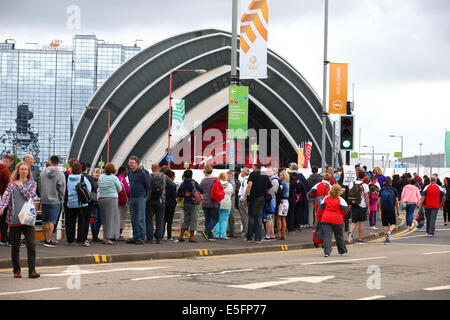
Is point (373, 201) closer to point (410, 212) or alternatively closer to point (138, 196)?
point (410, 212)

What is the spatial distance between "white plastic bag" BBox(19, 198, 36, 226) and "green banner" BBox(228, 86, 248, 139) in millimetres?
10145

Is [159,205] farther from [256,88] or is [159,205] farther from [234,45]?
[256,88]

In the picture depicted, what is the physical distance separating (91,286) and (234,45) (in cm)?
1246

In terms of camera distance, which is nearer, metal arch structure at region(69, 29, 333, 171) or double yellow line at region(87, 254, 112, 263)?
double yellow line at region(87, 254, 112, 263)

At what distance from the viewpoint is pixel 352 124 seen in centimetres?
2364

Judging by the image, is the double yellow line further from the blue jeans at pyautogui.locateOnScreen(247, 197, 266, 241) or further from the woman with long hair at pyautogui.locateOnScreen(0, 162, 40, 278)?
the blue jeans at pyautogui.locateOnScreen(247, 197, 266, 241)

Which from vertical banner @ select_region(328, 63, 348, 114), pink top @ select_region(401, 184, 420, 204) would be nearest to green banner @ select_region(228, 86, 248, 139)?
vertical banner @ select_region(328, 63, 348, 114)

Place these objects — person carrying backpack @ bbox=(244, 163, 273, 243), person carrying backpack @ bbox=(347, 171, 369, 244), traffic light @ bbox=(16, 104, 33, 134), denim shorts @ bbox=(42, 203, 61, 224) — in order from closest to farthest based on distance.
Result: denim shorts @ bbox=(42, 203, 61, 224)
person carrying backpack @ bbox=(244, 163, 273, 243)
person carrying backpack @ bbox=(347, 171, 369, 244)
traffic light @ bbox=(16, 104, 33, 134)

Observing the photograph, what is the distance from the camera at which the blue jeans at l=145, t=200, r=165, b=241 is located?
688 inches

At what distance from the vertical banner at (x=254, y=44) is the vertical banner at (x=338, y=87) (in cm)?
547

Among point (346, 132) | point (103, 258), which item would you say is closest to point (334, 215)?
point (103, 258)

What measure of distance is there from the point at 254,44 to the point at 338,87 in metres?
5.96

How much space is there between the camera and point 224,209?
19625 mm
